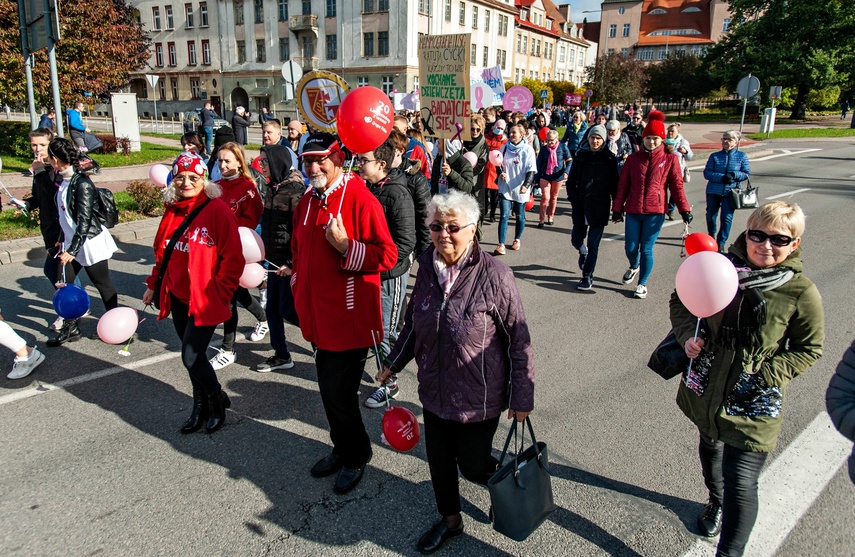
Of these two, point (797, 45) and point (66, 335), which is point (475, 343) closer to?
point (66, 335)

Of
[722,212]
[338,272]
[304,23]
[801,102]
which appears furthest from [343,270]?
Result: [801,102]

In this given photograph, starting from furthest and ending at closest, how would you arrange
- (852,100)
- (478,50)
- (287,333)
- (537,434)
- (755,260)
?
(478,50), (852,100), (287,333), (537,434), (755,260)

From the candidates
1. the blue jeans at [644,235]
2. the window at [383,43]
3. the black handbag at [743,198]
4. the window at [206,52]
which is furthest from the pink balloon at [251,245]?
the window at [206,52]

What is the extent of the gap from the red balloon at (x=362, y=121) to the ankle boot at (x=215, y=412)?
1986 mm

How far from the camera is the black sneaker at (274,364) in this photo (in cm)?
507

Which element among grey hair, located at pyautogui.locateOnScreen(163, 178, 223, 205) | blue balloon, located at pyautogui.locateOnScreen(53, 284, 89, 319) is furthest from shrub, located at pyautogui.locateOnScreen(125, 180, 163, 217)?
grey hair, located at pyautogui.locateOnScreen(163, 178, 223, 205)

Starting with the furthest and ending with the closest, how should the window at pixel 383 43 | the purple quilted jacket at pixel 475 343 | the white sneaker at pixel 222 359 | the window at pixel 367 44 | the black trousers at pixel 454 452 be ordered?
the window at pixel 367 44 → the window at pixel 383 43 → the white sneaker at pixel 222 359 → the black trousers at pixel 454 452 → the purple quilted jacket at pixel 475 343

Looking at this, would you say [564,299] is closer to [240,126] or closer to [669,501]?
[669,501]

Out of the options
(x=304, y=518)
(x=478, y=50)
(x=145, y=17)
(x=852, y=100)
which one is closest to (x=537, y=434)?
(x=304, y=518)

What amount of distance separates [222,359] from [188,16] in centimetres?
6153

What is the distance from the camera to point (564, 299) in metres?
7.09

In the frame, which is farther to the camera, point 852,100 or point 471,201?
point 852,100

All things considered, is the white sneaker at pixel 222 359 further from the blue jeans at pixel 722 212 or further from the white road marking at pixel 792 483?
the blue jeans at pixel 722 212

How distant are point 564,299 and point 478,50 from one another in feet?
173
